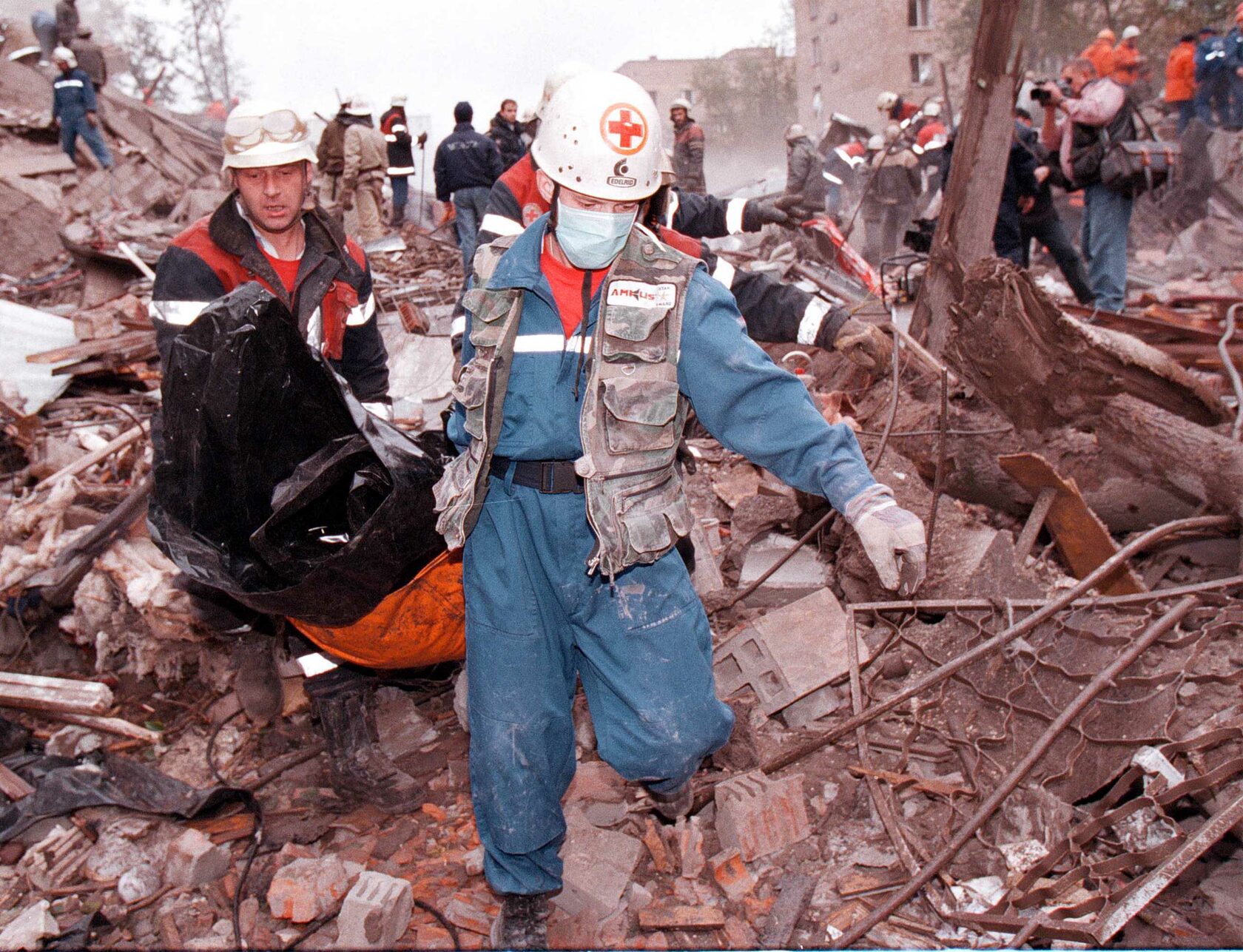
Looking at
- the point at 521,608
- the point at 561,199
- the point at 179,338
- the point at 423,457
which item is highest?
the point at 561,199

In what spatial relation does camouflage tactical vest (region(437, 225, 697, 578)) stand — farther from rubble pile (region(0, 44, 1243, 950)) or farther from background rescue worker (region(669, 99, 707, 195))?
background rescue worker (region(669, 99, 707, 195))

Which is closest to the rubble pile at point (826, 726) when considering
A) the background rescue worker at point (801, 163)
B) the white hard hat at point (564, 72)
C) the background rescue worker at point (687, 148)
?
the white hard hat at point (564, 72)

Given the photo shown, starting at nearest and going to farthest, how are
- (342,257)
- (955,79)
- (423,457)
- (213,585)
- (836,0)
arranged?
(213,585) → (423,457) → (342,257) → (836,0) → (955,79)

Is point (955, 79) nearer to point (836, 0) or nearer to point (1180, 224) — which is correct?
point (836, 0)

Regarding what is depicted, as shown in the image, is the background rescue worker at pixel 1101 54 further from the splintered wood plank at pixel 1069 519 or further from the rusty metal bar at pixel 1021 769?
the rusty metal bar at pixel 1021 769

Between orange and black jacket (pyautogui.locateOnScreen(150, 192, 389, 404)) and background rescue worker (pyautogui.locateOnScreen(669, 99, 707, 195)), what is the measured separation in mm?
9911

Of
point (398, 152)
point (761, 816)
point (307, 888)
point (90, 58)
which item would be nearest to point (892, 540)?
point (761, 816)

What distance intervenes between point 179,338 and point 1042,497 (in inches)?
139

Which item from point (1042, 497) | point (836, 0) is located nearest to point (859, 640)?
point (1042, 497)

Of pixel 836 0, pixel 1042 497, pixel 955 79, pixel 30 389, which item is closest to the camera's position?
pixel 1042 497

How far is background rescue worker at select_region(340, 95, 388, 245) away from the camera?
11.9m

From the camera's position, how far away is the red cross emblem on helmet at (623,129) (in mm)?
2418

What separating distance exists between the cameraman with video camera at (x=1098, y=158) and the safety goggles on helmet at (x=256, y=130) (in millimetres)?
5923

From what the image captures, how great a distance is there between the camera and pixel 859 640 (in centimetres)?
367
